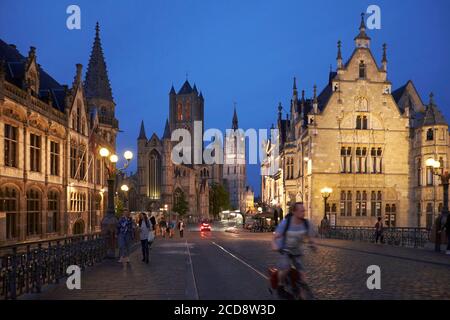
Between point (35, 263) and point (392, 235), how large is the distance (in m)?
23.4

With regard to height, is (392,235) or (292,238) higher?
(292,238)

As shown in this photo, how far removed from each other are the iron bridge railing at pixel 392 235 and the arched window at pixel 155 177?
284 feet

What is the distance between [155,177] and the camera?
123250 millimetres

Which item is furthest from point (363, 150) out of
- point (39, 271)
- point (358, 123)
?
point (39, 271)

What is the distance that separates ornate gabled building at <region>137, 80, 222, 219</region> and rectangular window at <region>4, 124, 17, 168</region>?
87691 mm

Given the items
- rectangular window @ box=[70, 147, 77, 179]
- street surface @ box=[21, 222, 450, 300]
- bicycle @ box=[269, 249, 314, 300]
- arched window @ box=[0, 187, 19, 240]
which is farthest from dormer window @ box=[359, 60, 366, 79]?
bicycle @ box=[269, 249, 314, 300]

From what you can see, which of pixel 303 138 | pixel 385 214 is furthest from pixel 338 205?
pixel 303 138

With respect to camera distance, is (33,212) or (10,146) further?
(33,212)

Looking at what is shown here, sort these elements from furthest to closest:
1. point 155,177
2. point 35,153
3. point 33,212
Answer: point 155,177, point 35,153, point 33,212

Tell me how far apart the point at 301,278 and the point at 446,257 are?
1379 cm

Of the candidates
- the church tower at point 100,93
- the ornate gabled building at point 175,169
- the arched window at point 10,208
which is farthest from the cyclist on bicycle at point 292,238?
the ornate gabled building at point 175,169

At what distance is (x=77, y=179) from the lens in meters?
38.8

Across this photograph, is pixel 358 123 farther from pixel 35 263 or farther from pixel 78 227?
pixel 35 263

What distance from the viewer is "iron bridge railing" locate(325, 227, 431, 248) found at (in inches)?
1058
